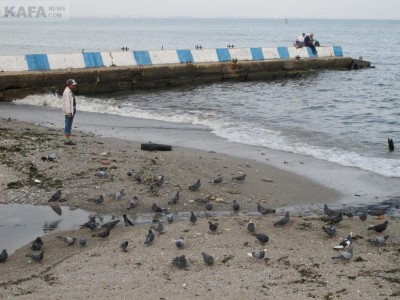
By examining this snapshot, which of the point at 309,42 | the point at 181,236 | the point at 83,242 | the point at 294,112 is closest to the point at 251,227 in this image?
the point at 181,236

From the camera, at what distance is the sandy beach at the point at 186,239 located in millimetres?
8453

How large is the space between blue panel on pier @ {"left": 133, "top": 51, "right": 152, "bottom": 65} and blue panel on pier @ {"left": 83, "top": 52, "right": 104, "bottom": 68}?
2.30 metres

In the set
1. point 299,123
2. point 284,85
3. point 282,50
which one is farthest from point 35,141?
point 282,50

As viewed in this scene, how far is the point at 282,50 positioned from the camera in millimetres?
39906

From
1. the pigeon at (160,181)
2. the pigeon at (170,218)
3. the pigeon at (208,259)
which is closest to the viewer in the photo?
the pigeon at (208,259)

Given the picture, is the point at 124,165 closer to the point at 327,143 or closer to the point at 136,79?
the point at 327,143

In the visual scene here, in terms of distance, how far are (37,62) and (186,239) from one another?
859 inches

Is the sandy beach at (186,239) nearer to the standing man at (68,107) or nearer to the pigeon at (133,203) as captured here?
the pigeon at (133,203)

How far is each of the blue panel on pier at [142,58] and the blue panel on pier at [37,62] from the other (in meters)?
5.39

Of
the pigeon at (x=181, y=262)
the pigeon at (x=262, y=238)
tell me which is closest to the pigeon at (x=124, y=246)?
the pigeon at (x=181, y=262)

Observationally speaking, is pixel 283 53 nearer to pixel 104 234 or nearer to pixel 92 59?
pixel 92 59

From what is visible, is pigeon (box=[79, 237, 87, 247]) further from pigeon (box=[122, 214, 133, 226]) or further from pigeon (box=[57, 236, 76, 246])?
pigeon (box=[122, 214, 133, 226])

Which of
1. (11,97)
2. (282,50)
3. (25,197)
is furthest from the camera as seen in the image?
(282,50)

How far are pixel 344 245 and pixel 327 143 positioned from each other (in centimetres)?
1020
